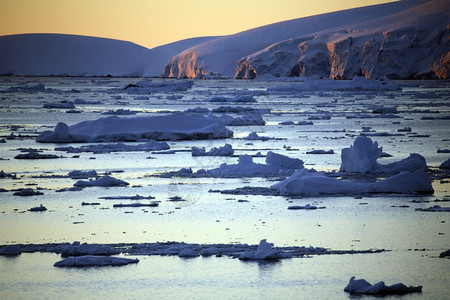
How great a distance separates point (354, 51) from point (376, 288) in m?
57.4

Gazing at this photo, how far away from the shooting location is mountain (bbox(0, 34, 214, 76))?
458 feet

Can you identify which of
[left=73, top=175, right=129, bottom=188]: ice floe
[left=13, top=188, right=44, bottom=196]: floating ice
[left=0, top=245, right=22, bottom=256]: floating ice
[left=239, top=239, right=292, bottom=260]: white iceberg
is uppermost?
[left=73, top=175, right=129, bottom=188]: ice floe

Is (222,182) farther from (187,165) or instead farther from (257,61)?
(257,61)

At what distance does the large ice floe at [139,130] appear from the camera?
17.9 meters

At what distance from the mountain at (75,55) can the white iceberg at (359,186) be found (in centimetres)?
12723

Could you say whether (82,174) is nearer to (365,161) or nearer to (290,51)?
(365,161)

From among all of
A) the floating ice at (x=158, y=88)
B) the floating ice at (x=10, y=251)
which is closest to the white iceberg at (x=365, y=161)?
the floating ice at (x=10, y=251)

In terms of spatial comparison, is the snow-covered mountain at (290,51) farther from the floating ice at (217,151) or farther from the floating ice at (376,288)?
the floating ice at (376,288)

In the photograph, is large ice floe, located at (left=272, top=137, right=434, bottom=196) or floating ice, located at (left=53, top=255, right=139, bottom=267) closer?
floating ice, located at (left=53, top=255, right=139, bottom=267)

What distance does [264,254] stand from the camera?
7.09m

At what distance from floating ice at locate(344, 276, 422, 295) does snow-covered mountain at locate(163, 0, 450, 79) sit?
5210 cm

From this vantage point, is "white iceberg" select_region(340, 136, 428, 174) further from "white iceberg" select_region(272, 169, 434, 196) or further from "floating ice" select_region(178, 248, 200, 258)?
"floating ice" select_region(178, 248, 200, 258)

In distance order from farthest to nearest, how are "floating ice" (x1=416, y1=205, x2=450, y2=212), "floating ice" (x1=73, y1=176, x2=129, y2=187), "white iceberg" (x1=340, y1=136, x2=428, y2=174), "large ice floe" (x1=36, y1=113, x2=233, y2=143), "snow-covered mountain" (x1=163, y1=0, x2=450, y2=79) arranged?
"snow-covered mountain" (x1=163, y1=0, x2=450, y2=79) → "large ice floe" (x1=36, y1=113, x2=233, y2=143) → "white iceberg" (x1=340, y1=136, x2=428, y2=174) → "floating ice" (x1=73, y1=176, x2=129, y2=187) → "floating ice" (x1=416, y1=205, x2=450, y2=212)

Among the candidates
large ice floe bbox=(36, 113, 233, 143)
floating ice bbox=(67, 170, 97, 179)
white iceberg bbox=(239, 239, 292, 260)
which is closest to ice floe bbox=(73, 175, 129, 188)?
floating ice bbox=(67, 170, 97, 179)
